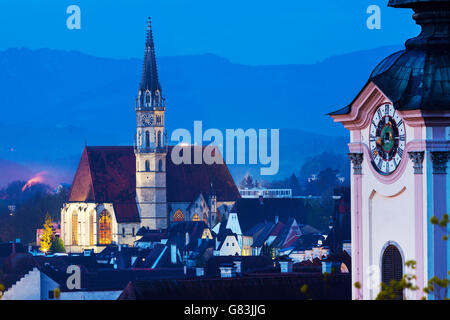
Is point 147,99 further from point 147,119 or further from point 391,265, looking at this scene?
point 391,265

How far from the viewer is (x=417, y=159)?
58.4ft

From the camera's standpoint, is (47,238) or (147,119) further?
(147,119)

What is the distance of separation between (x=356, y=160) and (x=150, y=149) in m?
123

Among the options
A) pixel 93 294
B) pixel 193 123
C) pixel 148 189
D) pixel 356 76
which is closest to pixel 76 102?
pixel 193 123

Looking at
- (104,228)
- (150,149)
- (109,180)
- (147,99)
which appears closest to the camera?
(104,228)

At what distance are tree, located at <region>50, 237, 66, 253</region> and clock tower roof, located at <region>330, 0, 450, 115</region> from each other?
4388 inches

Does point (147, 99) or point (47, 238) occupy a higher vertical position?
point (147, 99)

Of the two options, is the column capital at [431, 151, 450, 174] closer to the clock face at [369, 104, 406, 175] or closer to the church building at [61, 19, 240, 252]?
the clock face at [369, 104, 406, 175]

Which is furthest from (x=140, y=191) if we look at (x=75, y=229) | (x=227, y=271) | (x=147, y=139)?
(x=227, y=271)

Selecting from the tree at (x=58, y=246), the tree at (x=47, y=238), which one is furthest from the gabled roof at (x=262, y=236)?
the tree at (x=47, y=238)

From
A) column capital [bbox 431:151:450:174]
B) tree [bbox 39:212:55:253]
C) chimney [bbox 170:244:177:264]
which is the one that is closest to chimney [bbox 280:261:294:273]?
column capital [bbox 431:151:450:174]

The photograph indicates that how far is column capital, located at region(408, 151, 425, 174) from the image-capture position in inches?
699

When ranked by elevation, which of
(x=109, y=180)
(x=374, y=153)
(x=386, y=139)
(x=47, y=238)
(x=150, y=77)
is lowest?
(x=47, y=238)

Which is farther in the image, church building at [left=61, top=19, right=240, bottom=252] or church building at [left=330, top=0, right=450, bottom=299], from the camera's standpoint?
church building at [left=61, top=19, right=240, bottom=252]
